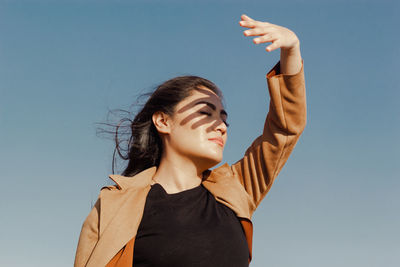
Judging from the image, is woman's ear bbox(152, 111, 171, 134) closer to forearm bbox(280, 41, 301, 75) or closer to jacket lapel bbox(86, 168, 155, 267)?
jacket lapel bbox(86, 168, 155, 267)

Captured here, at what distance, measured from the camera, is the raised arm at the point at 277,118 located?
341 cm

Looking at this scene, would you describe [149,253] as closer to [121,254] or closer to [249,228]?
[121,254]

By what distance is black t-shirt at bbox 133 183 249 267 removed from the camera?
10.7ft

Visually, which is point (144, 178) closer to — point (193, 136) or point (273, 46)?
point (193, 136)

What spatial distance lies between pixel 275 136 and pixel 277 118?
0.15m

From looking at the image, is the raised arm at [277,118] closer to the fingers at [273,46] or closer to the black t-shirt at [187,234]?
the fingers at [273,46]

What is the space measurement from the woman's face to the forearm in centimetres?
63

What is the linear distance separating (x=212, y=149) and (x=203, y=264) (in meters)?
0.88

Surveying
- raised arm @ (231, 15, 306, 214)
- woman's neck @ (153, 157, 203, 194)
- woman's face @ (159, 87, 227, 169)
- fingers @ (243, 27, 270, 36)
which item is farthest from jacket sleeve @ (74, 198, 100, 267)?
fingers @ (243, 27, 270, 36)

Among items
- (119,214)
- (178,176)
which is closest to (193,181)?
(178,176)

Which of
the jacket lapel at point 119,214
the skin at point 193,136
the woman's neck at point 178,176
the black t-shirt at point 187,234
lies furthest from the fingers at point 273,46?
the jacket lapel at point 119,214

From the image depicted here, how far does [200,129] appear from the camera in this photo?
3.73 meters

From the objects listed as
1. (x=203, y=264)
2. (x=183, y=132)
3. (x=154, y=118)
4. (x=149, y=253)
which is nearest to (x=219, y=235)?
(x=203, y=264)

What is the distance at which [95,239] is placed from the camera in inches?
138
